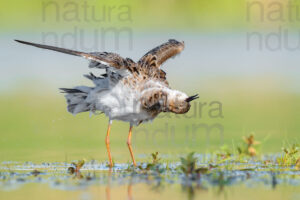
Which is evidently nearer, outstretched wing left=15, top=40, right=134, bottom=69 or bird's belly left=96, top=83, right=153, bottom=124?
outstretched wing left=15, top=40, right=134, bottom=69

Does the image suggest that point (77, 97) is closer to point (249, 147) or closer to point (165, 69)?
point (249, 147)

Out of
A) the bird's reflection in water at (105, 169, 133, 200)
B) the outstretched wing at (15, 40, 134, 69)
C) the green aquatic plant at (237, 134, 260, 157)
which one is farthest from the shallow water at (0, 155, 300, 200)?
the outstretched wing at (15, 40, 134, 69)

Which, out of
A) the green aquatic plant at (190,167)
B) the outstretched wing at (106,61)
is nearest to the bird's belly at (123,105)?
the outstretched wing at (106,61)

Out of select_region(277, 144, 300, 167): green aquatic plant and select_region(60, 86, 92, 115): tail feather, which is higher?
select_region(60, 86, 92, 115): tail feather

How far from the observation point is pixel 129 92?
350 inches

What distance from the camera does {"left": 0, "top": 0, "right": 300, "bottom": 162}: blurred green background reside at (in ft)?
35.4

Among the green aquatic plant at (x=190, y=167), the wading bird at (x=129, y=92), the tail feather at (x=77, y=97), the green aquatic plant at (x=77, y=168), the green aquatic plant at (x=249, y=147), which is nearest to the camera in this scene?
the green aquatic plant at (x=190, y=167)

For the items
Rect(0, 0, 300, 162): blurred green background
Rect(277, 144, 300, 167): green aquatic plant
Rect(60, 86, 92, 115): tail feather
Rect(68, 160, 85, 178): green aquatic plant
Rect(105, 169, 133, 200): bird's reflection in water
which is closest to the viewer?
Rect(105, 169, 133, 200): bird's reflection in water

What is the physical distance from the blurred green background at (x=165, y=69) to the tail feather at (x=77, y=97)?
2.27ft

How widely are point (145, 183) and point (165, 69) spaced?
10.1 meters

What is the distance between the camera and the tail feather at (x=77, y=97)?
956 centimetres

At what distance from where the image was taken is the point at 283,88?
15.2m

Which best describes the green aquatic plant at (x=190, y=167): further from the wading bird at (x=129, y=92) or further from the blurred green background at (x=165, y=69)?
the blurred green background at (x=165, y=69)

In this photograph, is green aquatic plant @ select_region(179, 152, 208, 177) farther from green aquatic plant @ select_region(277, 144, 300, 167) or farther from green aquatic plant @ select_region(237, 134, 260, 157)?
green aquatic plant @ select_region(237, 134, 260, 157)
